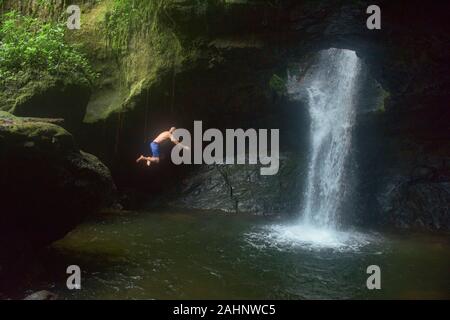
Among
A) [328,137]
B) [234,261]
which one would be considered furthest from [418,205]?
[234,261]

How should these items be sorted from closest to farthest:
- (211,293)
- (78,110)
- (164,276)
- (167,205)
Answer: (211,293) → (164,276) → (78,110) → (167,205)

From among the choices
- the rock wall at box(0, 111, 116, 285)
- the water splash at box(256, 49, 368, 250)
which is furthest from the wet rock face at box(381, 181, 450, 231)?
the rock wall at box(0, 111, 116, 285)

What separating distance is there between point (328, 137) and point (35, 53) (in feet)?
28.2

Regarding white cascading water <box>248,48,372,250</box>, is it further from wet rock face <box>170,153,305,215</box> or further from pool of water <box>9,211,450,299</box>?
pool of water <box>9,211,450,299</box>

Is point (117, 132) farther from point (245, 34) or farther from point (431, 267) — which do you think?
point (431, 267)

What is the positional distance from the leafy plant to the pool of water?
3757 mm

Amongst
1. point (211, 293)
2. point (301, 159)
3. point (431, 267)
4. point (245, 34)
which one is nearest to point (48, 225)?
point (211, 293)

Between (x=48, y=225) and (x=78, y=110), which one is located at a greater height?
(x=78, y=110)

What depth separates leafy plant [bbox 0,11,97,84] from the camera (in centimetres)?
977

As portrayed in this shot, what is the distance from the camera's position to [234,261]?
8.15m

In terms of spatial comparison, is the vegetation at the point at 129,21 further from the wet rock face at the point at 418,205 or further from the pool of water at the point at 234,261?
the wet rock face at the point at 418,205

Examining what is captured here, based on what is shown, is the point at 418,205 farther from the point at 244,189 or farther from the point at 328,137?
the point at 244,189
